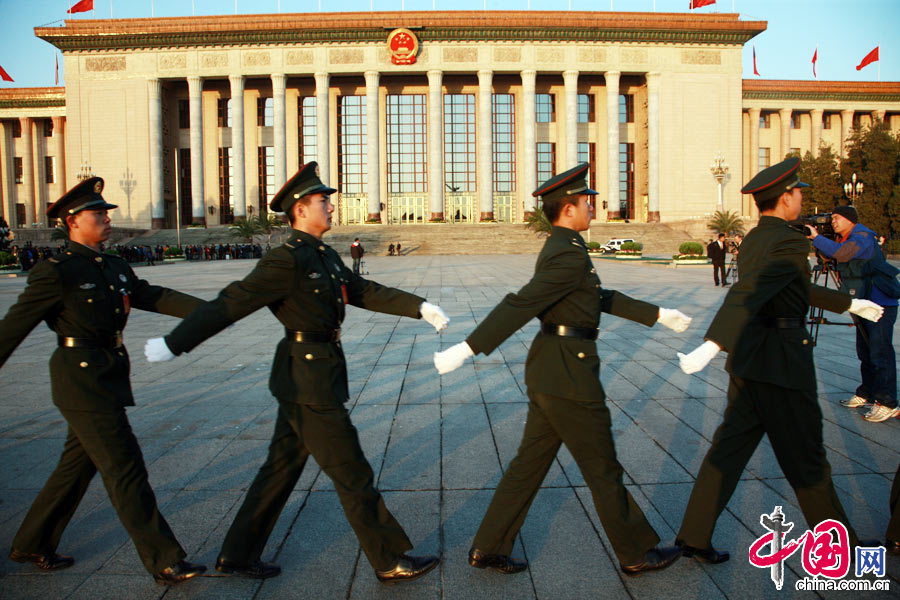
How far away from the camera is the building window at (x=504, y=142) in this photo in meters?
56.6

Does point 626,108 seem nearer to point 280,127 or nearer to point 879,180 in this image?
point 879,180

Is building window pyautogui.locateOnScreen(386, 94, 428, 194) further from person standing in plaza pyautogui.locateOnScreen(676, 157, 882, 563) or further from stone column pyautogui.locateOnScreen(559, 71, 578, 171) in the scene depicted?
person standing in plaza pyautogui.locateOnScreen(676, 157, 882, 563)

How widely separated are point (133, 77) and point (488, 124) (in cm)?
3078

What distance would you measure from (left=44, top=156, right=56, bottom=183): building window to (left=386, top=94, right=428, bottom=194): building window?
36.5 meters

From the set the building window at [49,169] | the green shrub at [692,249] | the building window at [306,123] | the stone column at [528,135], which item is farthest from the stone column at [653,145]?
the building window at [49,169]

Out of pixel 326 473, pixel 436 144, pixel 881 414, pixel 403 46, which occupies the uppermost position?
pixel 403 46

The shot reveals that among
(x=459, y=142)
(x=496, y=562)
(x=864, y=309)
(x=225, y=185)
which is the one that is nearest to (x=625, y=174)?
(x=459, y=142)

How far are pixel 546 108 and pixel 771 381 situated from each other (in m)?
57.8

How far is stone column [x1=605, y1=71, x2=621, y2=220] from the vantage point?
52781mm

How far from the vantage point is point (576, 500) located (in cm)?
384

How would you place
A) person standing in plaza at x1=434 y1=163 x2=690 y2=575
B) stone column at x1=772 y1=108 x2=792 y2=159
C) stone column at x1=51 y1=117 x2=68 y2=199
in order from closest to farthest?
person standing in plaza at x1=434 y1=163 x2=690 y2=575, stone column at x1=772 y1=108 x2=792 y2=159, stone column at x1=51 y1=117 x2=68 y2=199

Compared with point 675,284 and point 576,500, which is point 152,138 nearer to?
point 675,284

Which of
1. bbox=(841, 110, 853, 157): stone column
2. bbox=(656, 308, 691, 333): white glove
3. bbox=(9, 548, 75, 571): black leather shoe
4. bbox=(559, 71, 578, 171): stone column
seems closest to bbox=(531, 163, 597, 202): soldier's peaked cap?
bbox=(656, 308, 691, 333): white glove

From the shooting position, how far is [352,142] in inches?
2231
